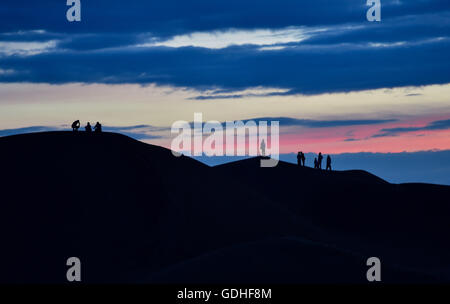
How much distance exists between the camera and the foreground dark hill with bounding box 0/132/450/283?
2586cm

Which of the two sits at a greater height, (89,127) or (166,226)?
(89,127)

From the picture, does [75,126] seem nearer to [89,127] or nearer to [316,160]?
[89,127]

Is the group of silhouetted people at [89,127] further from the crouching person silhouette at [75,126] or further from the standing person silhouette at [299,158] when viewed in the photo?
the standing person silhouette at [299,158]

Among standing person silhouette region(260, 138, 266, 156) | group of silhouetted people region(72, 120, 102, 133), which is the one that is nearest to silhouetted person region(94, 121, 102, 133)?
group of silhouetted people region(72, 120, 102, 133)

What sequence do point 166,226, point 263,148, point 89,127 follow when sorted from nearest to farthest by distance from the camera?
point 166,226 → point 89,127 → point 263,148

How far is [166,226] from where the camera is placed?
3544 centimetres

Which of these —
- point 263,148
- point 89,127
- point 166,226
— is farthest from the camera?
point 263,148

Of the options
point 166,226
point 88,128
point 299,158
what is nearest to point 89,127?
point 88,128

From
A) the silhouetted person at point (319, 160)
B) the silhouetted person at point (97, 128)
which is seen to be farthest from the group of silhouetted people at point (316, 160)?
the silhouetted person at point (97, 128)

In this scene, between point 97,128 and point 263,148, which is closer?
point 97,128

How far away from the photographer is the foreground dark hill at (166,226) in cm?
2586
